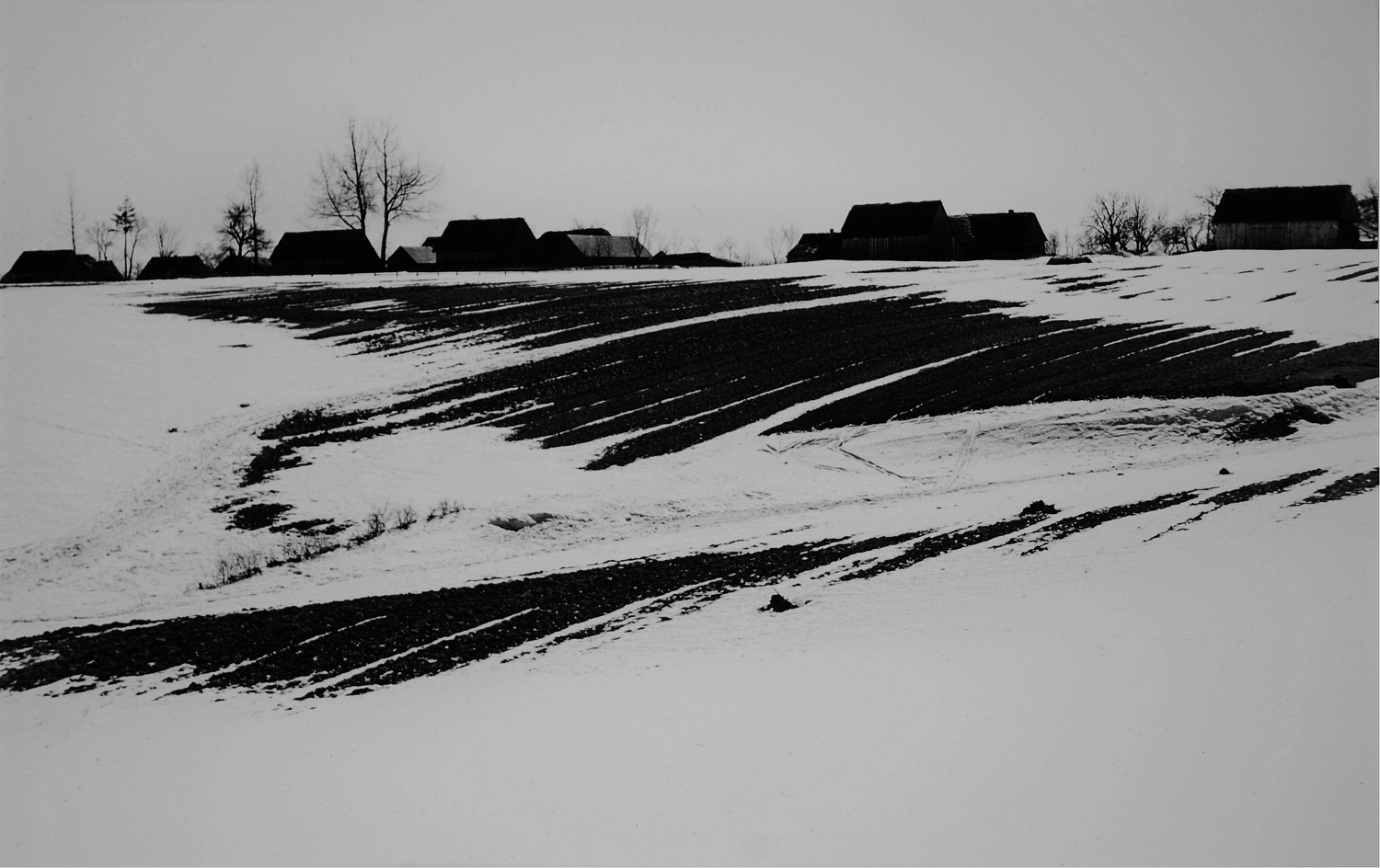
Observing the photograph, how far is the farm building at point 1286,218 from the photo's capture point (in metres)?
54.6

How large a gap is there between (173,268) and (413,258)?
750 inches

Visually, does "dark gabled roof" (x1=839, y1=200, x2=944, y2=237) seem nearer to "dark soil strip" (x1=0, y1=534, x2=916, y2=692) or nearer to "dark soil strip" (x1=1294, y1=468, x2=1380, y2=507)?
"dark soil strip" (x1=1294, y1=468, x2=1380, y2=507)

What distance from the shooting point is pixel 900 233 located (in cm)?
6756

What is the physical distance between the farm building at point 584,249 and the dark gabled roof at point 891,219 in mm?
20319

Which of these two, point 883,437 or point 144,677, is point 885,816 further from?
point 883,437

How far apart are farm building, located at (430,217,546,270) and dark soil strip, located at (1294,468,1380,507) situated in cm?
6829

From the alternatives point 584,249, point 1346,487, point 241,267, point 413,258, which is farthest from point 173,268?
point 1346,487

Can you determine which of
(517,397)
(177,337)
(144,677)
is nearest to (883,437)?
(517,397)

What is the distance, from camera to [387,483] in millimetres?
16531

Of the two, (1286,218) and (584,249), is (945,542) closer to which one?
(1286,218)

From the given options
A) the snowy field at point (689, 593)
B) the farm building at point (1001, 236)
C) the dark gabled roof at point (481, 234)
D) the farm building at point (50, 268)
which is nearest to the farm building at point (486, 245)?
the dark gabled roof at point (481, 234)

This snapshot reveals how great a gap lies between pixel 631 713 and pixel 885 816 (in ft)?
8.61

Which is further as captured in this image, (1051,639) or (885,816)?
(1051,639)

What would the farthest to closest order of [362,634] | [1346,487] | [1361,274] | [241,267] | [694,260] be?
[694,260]
[241,267]
[1361,274]
[1346,487]
[362,634]
